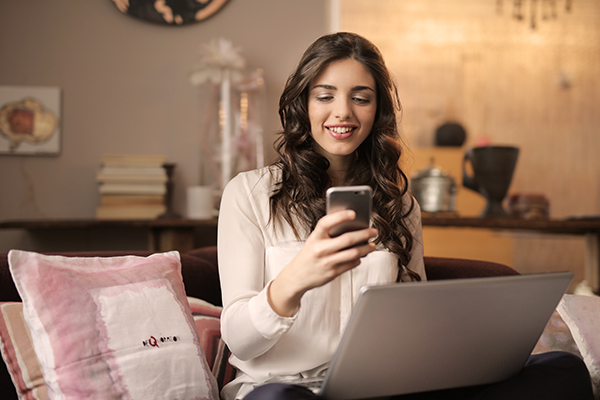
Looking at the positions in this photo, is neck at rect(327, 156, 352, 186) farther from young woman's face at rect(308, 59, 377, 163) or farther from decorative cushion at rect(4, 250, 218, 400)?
decorative cushion at rect(4, 250, 218, 400)

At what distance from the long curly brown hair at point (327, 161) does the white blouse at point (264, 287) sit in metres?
0.04

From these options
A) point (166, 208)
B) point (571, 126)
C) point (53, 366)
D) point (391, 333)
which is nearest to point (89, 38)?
point (166, 208)

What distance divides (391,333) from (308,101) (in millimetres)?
615

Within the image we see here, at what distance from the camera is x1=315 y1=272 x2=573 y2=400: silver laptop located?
0.72 m

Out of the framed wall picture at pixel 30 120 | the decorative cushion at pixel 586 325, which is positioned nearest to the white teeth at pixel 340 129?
the decorative cushion at pixel 586 325

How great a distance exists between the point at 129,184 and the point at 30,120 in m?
0.49

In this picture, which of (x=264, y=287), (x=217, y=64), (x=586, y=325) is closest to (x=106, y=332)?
(x=264, y=287)

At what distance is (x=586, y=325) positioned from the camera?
1305 mm

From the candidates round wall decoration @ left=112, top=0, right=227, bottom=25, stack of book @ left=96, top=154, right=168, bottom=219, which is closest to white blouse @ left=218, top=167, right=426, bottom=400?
stack of book @ left=96, top=154, right=168, bottom=219

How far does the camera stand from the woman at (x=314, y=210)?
1.05 metres

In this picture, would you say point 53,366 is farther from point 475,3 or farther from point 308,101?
point 475,3

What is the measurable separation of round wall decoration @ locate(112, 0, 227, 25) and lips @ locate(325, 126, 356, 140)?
4.40 ft

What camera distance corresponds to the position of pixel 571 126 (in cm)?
496

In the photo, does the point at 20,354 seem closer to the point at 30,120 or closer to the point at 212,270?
the point at 212,270
